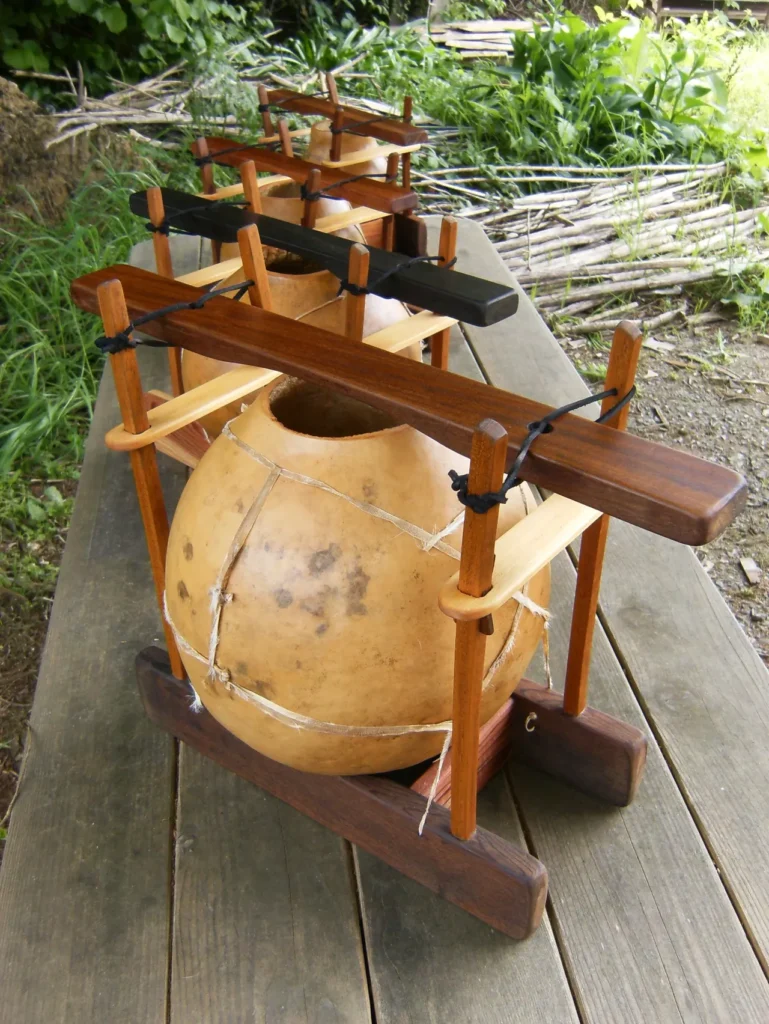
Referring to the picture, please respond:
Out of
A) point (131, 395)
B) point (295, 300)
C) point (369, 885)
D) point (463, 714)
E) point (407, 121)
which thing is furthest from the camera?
point (407, 121)

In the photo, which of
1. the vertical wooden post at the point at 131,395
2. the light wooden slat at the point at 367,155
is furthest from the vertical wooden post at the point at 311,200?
the vertical wooden post at the point at 131,395

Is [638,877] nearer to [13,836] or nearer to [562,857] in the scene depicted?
[562,857]

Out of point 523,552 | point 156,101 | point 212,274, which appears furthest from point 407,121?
point 156,101

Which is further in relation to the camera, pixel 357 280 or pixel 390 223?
pixel 390 223

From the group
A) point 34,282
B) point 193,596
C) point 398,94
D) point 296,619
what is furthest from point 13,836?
point 398,94

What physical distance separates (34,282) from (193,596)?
9.80 ft

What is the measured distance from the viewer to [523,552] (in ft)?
3.13

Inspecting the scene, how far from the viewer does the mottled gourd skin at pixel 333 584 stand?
1.07 m

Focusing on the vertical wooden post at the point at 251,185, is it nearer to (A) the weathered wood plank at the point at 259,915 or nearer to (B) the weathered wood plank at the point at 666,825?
(B) the weathered wood plank at the point at 666,825

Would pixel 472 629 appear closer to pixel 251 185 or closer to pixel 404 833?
pixel 404 833

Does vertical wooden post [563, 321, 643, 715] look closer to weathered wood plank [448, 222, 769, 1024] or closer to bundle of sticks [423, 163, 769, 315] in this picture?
weathered wood plank [448, 222, 769, 1024]

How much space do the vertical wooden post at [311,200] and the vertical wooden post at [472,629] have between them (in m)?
1.26

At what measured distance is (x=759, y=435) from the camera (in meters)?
3.41

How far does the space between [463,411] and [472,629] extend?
0.23 metres
